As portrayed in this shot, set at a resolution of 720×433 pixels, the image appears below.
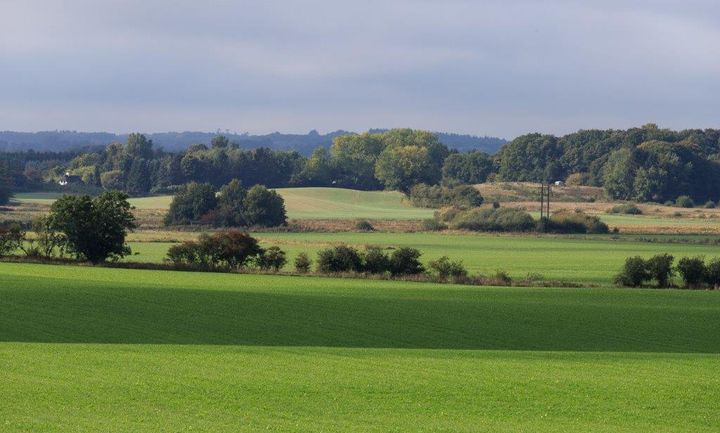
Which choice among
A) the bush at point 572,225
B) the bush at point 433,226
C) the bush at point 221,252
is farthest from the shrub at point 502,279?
the bush at point 433,226

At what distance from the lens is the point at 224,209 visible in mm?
113812

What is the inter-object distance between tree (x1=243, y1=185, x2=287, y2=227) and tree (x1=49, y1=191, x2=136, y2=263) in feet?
158

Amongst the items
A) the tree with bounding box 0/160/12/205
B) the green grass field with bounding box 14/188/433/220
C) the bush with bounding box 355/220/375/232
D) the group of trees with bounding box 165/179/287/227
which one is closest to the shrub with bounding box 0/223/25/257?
the group of trees with bounding box 165/179/287/227

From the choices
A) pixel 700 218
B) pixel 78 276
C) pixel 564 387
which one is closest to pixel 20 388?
pixel 564 387

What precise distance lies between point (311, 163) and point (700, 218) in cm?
7662

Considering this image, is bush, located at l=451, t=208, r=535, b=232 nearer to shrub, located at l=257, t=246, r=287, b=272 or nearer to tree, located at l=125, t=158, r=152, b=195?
shrub, located at l=257, t=246, r=287, b=272

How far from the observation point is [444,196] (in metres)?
154

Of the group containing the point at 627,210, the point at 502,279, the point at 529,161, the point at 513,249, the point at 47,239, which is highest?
the point at 529,161

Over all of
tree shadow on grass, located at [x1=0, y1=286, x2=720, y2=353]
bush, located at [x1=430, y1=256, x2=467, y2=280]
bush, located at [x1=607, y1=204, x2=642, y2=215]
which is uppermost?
bush, located at [x1=607, y1=204, x2=642, y2=215]

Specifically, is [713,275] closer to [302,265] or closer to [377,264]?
[377,264]

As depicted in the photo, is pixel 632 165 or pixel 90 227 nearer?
pixel 90 227

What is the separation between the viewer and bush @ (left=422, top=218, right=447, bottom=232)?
11269 cm

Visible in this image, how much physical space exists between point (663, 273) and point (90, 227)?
90.0ft

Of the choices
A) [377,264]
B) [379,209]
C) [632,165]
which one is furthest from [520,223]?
[632,165]
